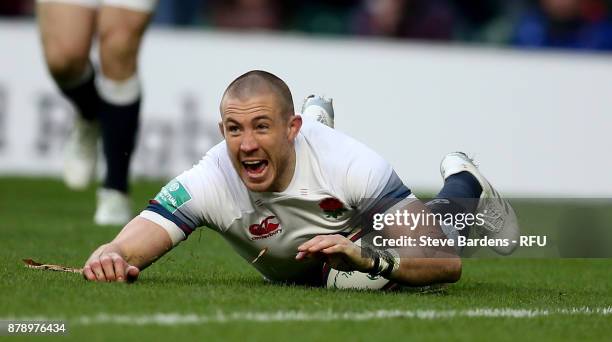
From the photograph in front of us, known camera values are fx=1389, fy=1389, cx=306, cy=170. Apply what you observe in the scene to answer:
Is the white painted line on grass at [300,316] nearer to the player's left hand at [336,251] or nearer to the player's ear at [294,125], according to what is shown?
the player's left hand at [336,251]

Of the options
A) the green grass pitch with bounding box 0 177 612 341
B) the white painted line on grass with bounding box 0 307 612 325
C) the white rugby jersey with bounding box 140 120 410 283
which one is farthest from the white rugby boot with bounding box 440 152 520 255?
the white painted line on grass with bounding box 0 307 612 325

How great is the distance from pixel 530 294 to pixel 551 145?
7.69 m

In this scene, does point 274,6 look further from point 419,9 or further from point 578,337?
point 578,337

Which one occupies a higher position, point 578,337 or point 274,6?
point 274,6

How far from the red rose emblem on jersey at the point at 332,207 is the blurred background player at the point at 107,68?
10.2 ft

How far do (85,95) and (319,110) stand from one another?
277 cm

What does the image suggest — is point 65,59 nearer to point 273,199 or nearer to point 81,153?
point 81,153

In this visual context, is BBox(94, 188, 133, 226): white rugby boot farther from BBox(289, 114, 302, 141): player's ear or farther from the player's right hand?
BBox(289, 114, 302, 141): player's ear

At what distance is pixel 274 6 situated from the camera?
15531 millimetres

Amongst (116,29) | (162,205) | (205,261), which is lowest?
(205,261)

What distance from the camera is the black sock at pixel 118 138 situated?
8836mm

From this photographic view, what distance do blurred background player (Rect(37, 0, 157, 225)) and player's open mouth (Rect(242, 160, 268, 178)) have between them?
120 inches

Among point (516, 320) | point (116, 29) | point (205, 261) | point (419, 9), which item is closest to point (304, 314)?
point (516, 320)

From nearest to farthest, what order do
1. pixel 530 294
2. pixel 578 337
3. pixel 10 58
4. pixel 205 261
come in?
pixel 578 337, pixel 530 294, pixel 205 261, pixel 10 58
